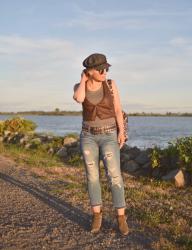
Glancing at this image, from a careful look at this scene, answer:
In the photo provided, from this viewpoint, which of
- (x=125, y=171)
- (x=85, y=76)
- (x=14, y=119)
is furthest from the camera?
(x=14, y=119)

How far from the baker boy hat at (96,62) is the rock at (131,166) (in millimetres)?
5886

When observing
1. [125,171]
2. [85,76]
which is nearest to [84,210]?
[85,76]

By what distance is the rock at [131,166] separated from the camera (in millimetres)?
12020

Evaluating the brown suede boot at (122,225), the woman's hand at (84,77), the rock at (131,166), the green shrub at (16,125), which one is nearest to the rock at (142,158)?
the rock at (131,166)

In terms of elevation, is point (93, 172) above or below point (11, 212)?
above

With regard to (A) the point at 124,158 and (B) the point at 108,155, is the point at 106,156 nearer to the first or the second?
(B) the point at 108,155

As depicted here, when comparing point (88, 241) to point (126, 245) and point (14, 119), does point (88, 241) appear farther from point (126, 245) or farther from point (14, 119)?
point (14, 119)

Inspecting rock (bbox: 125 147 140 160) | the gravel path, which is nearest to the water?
rock (bbox: 125 147 140 160)

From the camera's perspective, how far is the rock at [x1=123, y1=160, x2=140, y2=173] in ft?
39.4

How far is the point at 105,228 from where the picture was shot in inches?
265

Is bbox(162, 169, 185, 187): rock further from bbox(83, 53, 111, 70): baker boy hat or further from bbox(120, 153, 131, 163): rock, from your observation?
bbox(83, 53, 111, 70): baker boy hat

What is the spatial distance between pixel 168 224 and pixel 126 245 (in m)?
1.04

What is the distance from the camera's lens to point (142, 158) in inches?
490

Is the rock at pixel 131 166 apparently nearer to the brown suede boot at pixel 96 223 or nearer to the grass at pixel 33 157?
the grass at pixel 33 157
